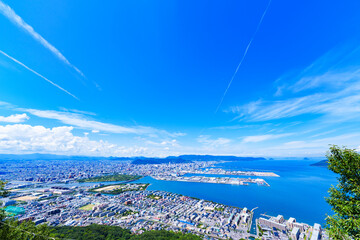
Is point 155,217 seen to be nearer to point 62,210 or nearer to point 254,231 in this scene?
point 254,231

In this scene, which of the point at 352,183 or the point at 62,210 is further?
the point at 62,210

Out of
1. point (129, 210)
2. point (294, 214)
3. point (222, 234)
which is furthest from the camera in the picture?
point (129, 210)

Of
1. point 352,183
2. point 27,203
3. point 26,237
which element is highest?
point 352,183

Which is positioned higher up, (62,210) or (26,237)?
(26,237)

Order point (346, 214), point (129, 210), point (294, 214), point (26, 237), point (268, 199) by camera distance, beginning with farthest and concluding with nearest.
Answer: point (268, 199), point (129, 210), point (294, 214), point (26, 237), point (346, 214)

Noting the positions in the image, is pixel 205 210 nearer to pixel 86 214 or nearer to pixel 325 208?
pixel 86 214

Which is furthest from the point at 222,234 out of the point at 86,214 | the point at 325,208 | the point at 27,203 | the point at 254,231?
the point at 27,203

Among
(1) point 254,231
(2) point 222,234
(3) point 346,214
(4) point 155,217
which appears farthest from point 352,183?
(4) point 155,217
